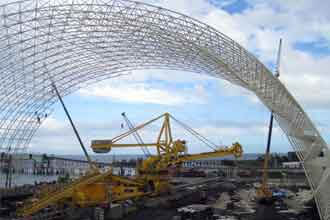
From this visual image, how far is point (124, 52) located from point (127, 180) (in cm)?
1162

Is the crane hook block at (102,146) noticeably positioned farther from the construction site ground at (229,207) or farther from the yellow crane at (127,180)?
the construction site ground at (229,207)

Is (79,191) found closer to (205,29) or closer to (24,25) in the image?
(24,25)

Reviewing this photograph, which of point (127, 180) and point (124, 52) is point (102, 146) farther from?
point (124, 52)

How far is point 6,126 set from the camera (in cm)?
4328

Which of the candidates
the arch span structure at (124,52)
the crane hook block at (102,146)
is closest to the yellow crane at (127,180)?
the crane hook block at (102,146)

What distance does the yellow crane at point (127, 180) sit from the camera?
97.3ft

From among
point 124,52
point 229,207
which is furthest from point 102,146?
point 229,207

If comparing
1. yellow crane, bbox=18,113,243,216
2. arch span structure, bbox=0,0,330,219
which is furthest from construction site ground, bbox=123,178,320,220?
arch span structure, bbox=0,0,330,219

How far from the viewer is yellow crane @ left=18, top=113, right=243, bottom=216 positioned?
2967cm

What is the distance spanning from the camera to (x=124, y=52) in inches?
1404

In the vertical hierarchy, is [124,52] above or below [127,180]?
above

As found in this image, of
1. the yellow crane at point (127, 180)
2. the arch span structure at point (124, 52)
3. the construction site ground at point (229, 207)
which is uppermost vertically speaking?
the arch span structure at point (124, 52)

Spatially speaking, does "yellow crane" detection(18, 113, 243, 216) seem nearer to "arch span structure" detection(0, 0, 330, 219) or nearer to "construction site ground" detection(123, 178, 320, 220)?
"construction site ground" detection(123, 178, 320, 220)

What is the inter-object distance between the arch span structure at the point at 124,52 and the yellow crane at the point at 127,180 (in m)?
7.45
